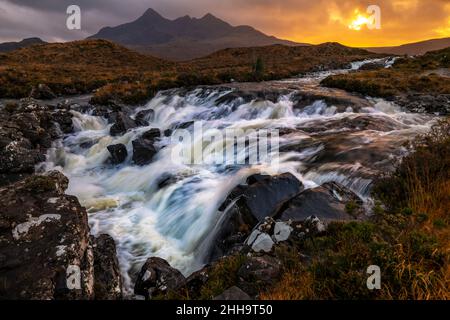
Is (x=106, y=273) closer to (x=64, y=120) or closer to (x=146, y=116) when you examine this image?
(x=64, y=120)

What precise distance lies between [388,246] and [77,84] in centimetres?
3814

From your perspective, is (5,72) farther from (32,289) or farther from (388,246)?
(388,246)

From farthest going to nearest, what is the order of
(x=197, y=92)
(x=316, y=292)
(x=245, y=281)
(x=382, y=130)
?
1. (x=197, y=92)
2. (x=382, y=130)
3. (x=245, y=281)
4. (x=316, y=292)

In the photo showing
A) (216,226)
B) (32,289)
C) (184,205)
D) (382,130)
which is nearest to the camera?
(32,289)

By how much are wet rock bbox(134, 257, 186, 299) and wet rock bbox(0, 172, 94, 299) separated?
3.73 ft

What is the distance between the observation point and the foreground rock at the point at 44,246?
18.6 feet

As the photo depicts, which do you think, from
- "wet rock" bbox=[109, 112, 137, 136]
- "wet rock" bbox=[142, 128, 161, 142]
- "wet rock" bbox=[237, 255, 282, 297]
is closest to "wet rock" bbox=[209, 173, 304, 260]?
"wet rock" bbox=[237, 255, 282, 297]

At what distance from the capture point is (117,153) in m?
17.9

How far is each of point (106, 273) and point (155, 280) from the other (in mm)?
1013

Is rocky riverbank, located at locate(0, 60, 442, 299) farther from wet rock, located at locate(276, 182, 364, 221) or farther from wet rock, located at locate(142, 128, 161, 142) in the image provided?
wet rock, located at locate(142, 128, 161, 142)

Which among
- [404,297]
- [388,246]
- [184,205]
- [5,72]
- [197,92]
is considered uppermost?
[5,72]

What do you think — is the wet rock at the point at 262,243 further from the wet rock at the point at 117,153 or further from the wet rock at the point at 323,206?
the wet rock at the point at 117,153
